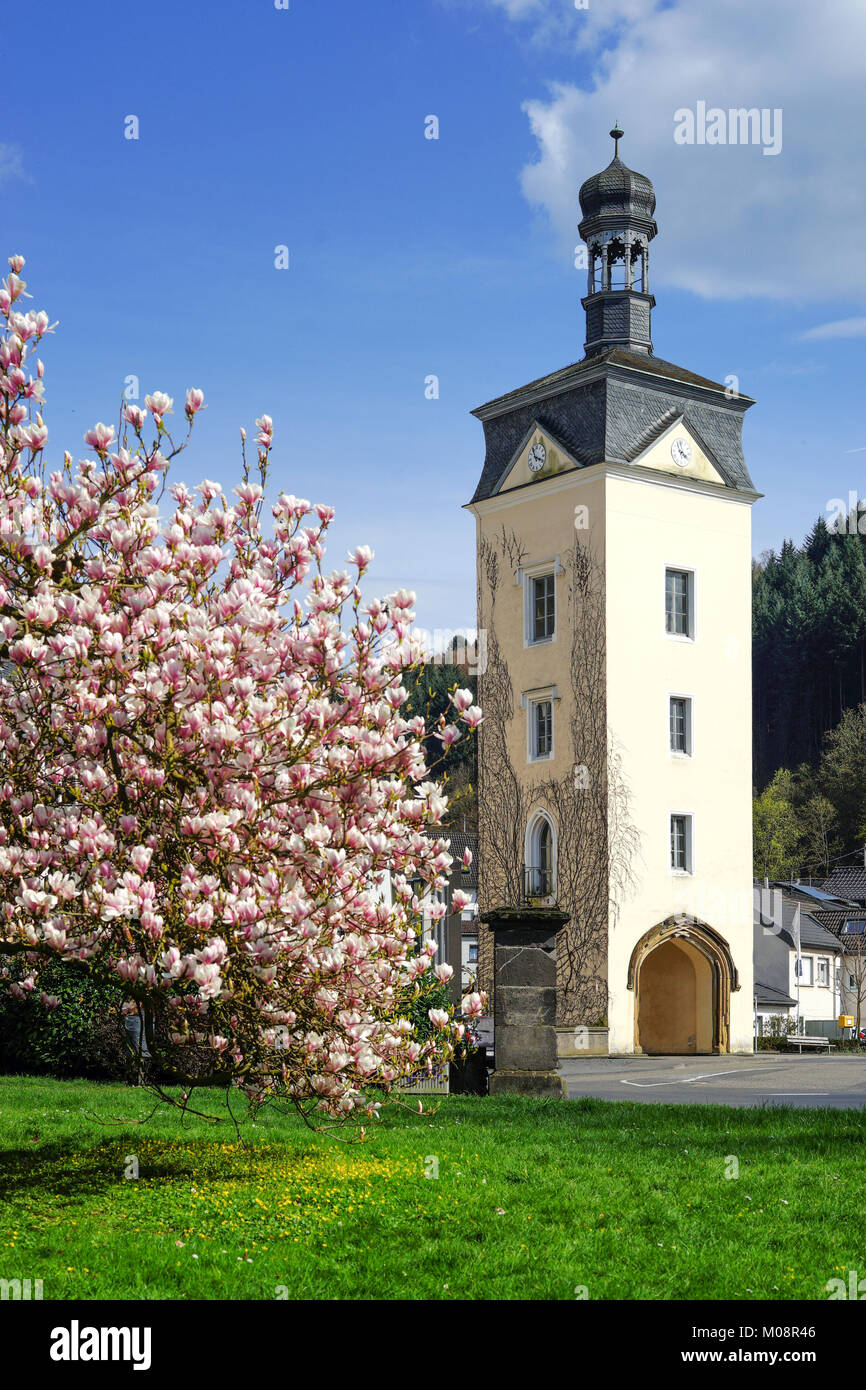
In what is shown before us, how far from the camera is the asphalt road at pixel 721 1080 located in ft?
61.7

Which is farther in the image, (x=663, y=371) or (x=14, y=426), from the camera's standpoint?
(x=663, y=371)

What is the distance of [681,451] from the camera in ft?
129

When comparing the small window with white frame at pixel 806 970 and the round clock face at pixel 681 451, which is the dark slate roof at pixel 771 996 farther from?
the round clock face at pixel 681 451

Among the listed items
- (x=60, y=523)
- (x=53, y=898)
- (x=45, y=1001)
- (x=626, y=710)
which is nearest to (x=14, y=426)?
(x=60, y=523)

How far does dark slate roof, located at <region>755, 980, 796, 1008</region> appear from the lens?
208 ft

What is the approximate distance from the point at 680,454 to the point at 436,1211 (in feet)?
107

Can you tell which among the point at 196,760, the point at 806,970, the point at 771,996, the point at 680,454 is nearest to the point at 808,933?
the point at 806,970

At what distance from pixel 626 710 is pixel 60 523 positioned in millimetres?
30235

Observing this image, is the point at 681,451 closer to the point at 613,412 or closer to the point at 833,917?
the point at 613,412

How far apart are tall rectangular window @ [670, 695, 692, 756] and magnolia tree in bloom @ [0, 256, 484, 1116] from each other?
1208 inches

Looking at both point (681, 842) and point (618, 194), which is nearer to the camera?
point (681, 842)
